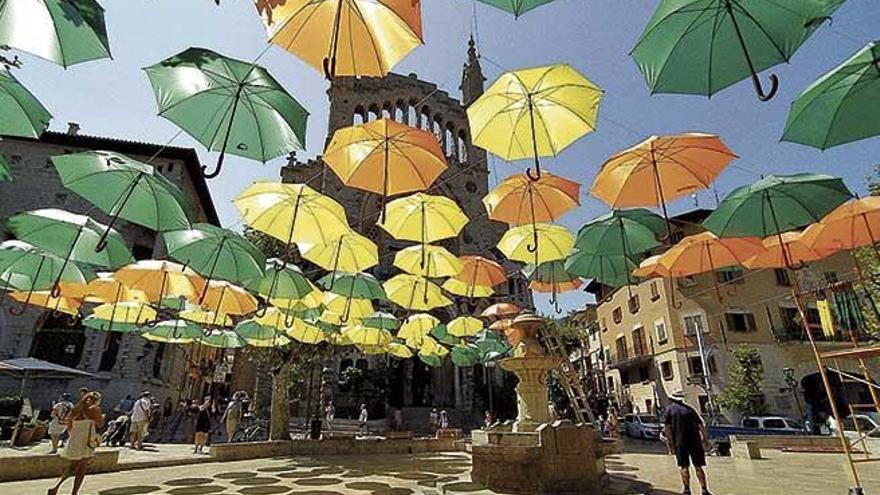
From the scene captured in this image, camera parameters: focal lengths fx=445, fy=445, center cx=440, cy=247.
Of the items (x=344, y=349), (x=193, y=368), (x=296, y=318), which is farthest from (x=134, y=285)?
(x=193, y=368)

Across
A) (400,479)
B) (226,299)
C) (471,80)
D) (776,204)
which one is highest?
(471,80)

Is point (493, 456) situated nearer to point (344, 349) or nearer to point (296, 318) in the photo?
point (296, 318)

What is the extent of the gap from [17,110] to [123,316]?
36.1ft

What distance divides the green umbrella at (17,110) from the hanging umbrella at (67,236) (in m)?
2.71

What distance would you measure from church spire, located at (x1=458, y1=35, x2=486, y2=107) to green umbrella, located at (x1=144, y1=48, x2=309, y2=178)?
35.9 metres

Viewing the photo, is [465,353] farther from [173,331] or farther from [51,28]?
[51,28]

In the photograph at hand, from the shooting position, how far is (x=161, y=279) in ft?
33.8

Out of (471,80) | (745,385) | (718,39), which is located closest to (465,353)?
(745,385)

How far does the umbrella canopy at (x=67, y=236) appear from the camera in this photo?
8.02 meters

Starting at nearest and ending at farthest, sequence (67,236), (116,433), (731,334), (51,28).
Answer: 1. (51,28)
2. (67,236)
3. (116,433)
4. (731,334)

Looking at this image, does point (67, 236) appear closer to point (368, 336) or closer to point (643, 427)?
point (368, 336)

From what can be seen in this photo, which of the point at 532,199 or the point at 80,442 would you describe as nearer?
the point at 80,442

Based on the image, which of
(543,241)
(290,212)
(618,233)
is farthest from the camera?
(543,241)

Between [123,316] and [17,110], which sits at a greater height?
[17,110]
